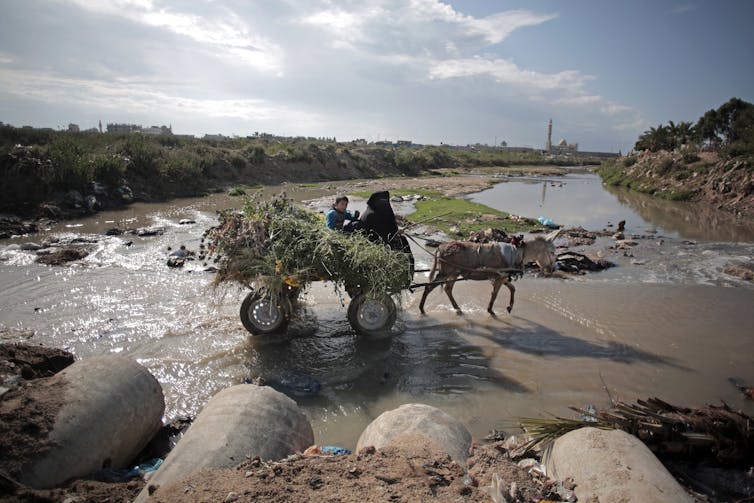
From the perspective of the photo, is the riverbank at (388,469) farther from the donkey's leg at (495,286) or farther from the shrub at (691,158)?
the shrub at (691,158)

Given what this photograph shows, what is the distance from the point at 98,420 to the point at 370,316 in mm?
4460

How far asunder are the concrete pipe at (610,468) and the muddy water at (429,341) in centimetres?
182

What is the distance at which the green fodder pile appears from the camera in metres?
6.59

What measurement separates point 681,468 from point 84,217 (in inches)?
869

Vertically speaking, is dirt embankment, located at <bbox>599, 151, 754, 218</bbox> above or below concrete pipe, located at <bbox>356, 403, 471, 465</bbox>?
above

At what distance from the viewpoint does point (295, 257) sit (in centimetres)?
675

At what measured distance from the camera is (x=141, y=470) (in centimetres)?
403

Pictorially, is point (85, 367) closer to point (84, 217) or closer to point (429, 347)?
point (429, 347)

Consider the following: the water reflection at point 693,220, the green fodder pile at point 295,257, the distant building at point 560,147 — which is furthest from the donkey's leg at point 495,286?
the distant building at point 560,147

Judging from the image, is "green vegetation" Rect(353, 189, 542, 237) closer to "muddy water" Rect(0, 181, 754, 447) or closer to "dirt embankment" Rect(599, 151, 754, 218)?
"muddy water" Rect(0, 181, 754, 447)

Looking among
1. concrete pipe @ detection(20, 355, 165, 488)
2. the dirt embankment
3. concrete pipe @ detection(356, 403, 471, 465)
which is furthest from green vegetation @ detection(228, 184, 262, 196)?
the dirt embankment

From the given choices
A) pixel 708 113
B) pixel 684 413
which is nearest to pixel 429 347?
pixel 684 413

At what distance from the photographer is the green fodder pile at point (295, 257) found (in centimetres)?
659

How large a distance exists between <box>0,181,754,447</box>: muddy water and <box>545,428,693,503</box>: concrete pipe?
1817 mm
